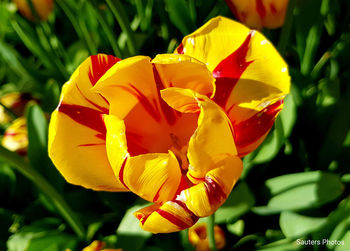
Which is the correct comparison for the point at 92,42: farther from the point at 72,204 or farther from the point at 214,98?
the point at 214,98

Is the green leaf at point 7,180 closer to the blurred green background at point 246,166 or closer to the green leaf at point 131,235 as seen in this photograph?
the blurred green background at point 246,166

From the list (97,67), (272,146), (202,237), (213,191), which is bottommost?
(202,237)

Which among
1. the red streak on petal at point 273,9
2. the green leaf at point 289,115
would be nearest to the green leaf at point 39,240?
the green leaf at point 289,115

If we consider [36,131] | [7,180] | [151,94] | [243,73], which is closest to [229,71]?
[243,73]

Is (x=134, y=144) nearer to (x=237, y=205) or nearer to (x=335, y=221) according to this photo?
(x=237, y=205)

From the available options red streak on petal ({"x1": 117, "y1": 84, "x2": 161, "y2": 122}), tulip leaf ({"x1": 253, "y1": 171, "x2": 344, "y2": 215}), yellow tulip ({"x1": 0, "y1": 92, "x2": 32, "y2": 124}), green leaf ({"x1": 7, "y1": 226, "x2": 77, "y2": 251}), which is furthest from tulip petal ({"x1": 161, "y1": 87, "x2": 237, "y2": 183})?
yellow tulip ({"x1": 0, "y1": 92, "x2": 32, "y2": 124})

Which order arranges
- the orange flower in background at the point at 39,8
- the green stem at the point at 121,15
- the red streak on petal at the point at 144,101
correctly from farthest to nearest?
the orange flower in background at the point at 39,8 < the green stem at the point at 121,15 < the red streak on petal at the point at 144,101

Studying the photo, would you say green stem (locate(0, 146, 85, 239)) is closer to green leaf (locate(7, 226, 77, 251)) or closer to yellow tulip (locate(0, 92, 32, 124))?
green leaf (locate(7, 226, 77, 251))

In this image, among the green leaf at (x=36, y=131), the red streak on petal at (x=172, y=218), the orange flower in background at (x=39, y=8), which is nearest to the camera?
the red streak on petal at (x=172, y=218)
